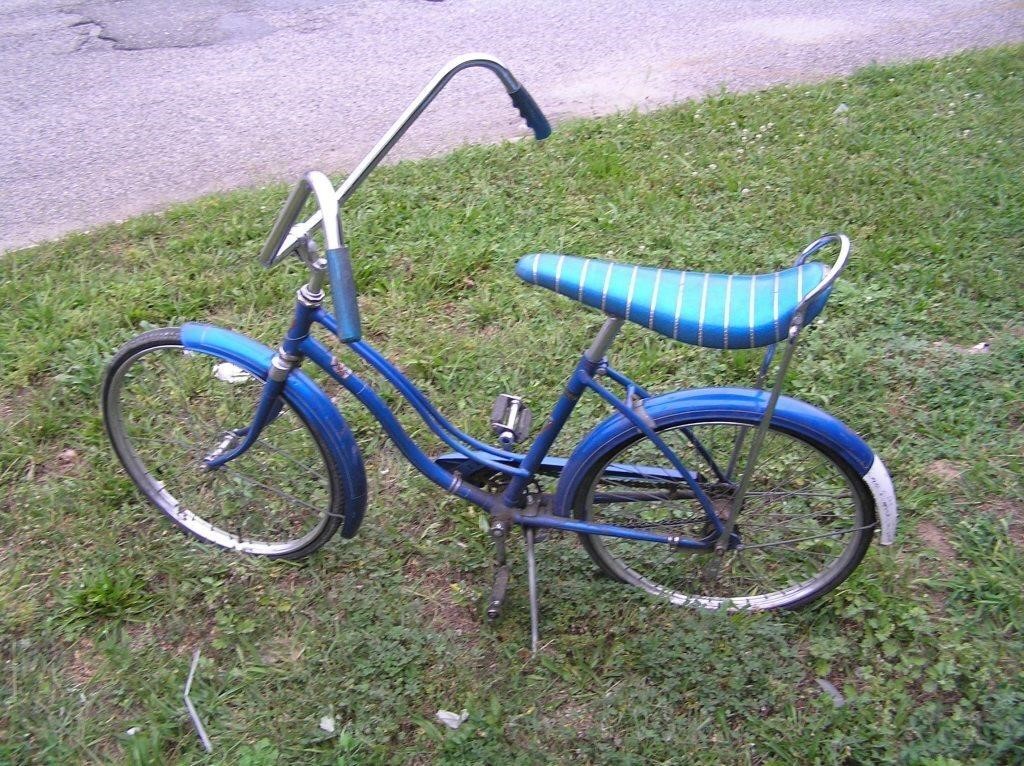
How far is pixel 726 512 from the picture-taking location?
92.6 inches

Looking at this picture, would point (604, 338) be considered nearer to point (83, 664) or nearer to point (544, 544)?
point (544, 544)

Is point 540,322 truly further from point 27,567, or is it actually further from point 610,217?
point 27,567

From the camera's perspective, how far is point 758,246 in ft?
12.2

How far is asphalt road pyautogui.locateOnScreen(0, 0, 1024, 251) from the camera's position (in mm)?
4508

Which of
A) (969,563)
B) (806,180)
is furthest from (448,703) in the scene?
(806,180)

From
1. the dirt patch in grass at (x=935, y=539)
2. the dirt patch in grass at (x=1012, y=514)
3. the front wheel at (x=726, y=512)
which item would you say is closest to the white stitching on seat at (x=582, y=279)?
the front wheel at (x=726, y=512)

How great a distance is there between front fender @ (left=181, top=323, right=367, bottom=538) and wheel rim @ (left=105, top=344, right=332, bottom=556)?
284mm

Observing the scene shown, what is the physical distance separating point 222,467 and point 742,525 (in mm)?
1670

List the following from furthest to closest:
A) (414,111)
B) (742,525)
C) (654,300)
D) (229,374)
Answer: (229,374), (742,525), (654,300), (414,111)

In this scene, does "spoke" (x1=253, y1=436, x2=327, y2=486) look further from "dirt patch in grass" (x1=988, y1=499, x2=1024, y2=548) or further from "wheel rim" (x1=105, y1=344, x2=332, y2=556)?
"dirt patch in grass" (x1=988, y1=499, x2=1024, y2=548)

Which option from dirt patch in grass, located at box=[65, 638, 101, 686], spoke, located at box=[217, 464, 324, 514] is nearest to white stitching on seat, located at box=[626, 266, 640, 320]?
spoke, located at box=[217, 464, 324, 514]

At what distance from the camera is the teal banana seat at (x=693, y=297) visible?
73.1 inches

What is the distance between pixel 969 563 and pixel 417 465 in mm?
1712

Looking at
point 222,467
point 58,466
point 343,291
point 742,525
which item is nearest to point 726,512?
point 742,525
